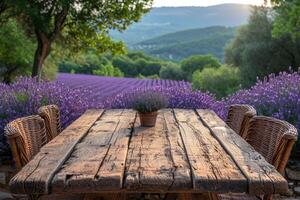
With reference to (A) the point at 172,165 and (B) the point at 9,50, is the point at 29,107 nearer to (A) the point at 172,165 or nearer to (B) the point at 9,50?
(A) the point at 172,165

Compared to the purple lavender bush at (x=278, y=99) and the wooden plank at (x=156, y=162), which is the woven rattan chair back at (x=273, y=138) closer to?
the wooden plank at (x=156, y=162)

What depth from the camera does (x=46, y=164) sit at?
7.64ft

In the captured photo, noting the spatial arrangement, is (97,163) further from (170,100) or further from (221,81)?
(221,81)

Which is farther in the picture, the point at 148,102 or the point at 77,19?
the point at 77,19

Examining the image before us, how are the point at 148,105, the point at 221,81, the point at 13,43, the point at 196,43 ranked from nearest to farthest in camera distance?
the point at 148,105 → the point at 13,43 → the point at 221,81 → the point at 196,43

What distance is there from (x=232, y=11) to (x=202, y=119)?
438ft

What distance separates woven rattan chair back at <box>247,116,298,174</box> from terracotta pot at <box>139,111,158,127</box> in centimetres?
76

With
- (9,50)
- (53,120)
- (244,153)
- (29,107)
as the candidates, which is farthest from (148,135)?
(9,50)

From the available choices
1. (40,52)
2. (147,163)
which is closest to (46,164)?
(147,163)

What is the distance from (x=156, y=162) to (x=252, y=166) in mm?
495

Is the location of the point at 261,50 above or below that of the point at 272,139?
below

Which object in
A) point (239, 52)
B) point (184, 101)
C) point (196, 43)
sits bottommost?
point (196, 43)

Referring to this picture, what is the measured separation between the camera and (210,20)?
128 m

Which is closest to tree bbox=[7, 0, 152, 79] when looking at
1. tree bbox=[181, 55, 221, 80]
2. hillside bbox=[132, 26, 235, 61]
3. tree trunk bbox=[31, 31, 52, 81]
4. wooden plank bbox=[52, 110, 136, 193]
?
tree trunk bbox=[31, 31, 52, 81]
